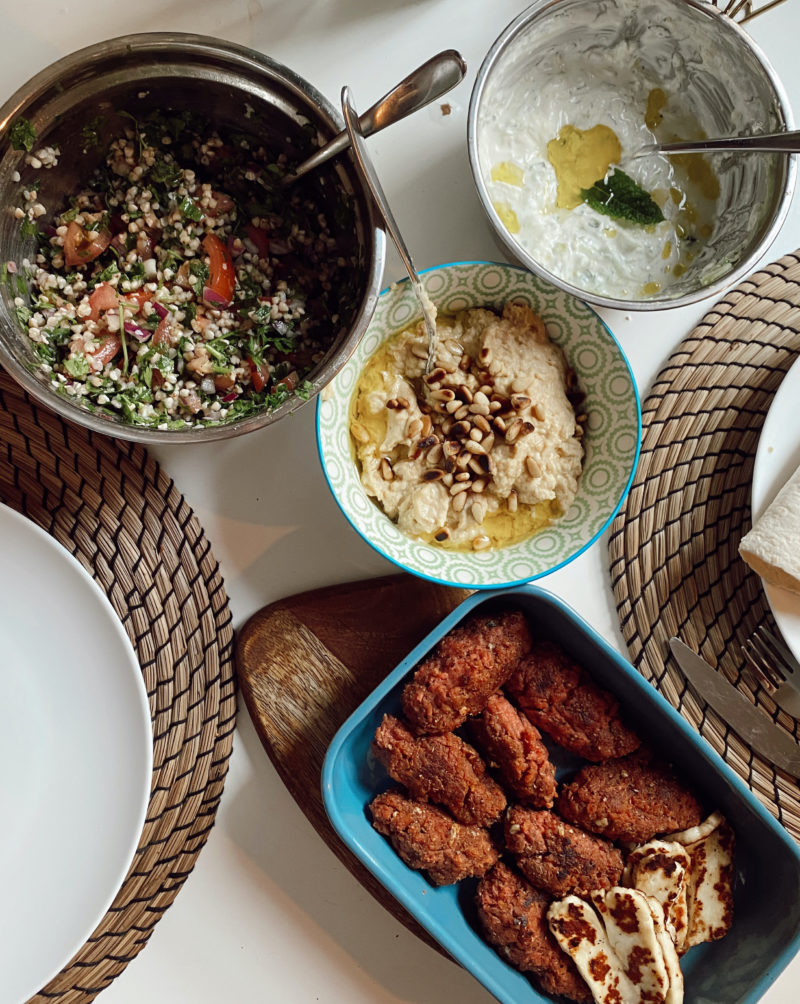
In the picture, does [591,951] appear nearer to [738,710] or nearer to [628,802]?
[628,802]

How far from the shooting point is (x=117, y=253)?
1.52 metres

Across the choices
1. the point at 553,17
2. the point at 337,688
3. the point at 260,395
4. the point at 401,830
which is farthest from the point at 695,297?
the point at 401,830

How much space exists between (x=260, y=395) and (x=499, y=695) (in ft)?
2.48

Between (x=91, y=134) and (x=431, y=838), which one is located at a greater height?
(x=91, y=134)

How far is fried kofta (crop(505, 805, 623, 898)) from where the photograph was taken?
1.66 m

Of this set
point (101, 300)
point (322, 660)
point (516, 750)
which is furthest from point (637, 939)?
point (101, 300)

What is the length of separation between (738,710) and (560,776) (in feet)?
1.28

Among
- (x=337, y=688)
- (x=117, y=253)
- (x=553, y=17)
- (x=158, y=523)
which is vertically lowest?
(x=337, y=688)

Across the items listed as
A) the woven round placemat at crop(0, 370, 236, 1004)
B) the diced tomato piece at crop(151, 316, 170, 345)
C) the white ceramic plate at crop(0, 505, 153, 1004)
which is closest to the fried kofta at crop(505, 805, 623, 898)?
the woven round placemat at crop(0, 370, 236, 1004)

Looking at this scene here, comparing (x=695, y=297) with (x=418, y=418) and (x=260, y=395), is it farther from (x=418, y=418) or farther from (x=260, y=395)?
(x=260, y=395)

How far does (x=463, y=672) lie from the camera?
1595 millimetres

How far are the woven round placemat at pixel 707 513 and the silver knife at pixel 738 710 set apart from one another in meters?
0.03

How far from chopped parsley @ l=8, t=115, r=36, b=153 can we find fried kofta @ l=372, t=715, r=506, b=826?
1.22m

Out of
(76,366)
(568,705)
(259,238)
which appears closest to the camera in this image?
(76,366)
